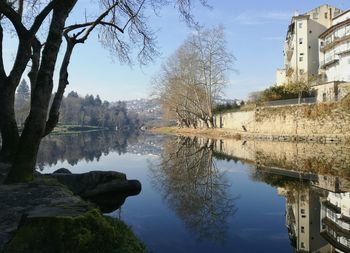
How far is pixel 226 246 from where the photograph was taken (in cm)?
901

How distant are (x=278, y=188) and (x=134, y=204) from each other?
593 centimetres

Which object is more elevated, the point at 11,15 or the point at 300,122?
the point at 11,15

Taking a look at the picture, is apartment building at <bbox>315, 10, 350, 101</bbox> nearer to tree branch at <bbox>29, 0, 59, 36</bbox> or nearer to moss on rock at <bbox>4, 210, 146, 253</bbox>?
tree branch at <bbox>29, 0, 59, 36</bbox>

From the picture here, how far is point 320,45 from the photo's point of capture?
217ft

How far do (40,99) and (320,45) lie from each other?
209 feet

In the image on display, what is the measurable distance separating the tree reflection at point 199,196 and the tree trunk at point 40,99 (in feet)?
14.6

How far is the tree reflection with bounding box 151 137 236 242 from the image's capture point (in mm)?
10578

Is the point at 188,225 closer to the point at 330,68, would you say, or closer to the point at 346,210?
the point at 346,210

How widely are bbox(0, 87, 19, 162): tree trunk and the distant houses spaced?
47.5 metres

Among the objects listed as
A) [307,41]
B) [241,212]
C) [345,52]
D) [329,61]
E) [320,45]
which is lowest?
[241,212]

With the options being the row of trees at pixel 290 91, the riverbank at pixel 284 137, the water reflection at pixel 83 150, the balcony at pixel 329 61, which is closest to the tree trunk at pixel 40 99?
the water reflection at pixel 83 150

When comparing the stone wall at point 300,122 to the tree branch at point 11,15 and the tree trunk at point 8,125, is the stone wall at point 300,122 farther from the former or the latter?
the tree branch at point 11,15

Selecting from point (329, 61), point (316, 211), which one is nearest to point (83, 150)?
point (316, 211)

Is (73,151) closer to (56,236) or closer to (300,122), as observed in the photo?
(300,122)
